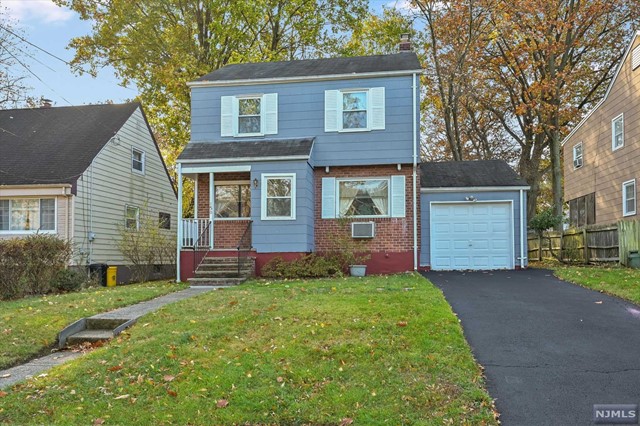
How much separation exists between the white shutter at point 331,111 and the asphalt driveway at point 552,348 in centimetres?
672

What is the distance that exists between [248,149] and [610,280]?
979 cm

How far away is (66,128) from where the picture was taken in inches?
720

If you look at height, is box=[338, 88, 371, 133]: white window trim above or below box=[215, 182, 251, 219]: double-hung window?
above

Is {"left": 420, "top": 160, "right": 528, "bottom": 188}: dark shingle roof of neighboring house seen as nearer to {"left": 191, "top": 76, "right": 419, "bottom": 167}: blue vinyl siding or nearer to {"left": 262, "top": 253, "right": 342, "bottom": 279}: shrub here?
{"left": 191, "top": 76, "right": 419, "bottom": 167}: blue vinyl siding

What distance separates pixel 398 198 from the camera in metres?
14.2

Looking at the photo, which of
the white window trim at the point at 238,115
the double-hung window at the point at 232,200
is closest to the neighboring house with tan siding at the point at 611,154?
the white window trim at the point at 238,115

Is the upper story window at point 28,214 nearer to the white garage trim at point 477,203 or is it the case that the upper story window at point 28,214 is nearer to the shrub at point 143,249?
the shrub at point 143,249

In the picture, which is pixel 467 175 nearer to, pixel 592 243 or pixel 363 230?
pixel 363 230

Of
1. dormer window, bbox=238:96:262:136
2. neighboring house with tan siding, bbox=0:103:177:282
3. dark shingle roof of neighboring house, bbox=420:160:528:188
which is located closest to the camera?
dark shingle roof of neighboring house, bbox=420:160:528:188

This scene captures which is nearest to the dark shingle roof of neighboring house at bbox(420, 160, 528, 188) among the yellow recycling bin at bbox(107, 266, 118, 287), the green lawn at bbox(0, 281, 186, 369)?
the green lawn at bbox(0, 281, 186, 369)

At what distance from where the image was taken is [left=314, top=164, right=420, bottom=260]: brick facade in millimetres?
14148

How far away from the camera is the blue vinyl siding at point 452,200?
1461 centimetres

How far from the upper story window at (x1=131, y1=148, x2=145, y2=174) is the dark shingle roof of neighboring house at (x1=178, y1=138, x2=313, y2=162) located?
16.7ft


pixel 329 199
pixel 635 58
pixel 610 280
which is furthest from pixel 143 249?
pixel 635 58
